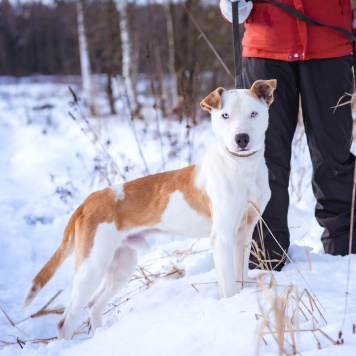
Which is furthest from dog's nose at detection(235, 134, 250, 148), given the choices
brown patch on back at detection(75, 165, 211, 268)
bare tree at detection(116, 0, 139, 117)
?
bare tree at detection(116, 0, 139, 117)

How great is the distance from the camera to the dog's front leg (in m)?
2.63

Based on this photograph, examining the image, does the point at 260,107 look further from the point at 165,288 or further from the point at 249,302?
the point at 165,288

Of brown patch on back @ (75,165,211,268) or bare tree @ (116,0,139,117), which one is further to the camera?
bare tree @ (116,0,139,117)

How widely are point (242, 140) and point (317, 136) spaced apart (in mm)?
902

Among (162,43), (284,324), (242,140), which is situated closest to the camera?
(284,324)

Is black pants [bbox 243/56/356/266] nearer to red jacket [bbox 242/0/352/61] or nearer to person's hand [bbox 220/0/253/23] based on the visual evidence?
red jacket [bbox 242/0/352/61]

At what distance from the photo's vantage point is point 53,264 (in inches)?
113

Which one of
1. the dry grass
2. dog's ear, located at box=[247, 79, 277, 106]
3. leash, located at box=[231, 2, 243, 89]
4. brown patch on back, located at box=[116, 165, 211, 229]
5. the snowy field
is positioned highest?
leash, located at box=[231, 2, 243, 89]

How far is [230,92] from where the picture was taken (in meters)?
2.63

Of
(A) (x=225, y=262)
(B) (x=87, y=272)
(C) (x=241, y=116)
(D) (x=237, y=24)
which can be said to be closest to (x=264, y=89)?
(C) (x=241, y=116)

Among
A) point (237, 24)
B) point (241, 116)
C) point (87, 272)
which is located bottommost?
point (87, 272)

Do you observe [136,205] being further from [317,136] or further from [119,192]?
[317,136]

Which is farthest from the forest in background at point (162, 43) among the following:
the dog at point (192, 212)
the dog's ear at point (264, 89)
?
the dog at point (192, 212)

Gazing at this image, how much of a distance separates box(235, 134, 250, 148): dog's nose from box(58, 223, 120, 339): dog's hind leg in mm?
894
